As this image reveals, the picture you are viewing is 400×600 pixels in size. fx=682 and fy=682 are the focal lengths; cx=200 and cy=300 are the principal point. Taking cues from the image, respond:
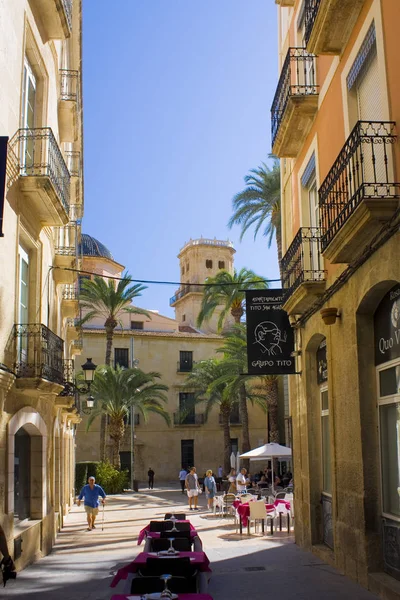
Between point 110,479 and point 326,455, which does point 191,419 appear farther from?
point 326,455

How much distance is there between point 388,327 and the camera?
29.8ft

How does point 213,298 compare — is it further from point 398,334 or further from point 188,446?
point 398,334

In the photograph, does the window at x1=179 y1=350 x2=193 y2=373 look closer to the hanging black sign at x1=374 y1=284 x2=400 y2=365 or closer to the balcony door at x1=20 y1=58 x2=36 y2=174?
the balcony door at x1=20 y1=58 x2=36 y2=174

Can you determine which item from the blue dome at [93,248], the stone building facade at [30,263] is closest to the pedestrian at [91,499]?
the stone building facade at [30,263]

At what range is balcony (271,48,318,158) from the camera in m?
12.3

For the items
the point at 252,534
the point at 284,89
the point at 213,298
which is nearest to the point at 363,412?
the point at 284,89

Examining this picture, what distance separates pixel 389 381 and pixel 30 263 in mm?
7543

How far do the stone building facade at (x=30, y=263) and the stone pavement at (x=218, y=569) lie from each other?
2.31ft

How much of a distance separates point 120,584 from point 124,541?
618cm

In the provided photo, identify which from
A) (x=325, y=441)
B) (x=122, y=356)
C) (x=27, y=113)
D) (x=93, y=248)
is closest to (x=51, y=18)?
(x=27, y=113)

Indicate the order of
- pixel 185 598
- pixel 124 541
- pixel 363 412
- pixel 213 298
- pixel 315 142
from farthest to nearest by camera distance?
pixel 213 298, pixel 124 541, pixel 315 142, pixel 363 412, pixel 185 598

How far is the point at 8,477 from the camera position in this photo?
10539 millimetres

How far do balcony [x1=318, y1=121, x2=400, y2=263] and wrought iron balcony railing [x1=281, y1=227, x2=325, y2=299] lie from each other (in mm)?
1784

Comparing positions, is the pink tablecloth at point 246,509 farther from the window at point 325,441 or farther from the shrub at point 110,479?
the shrub at point 110,479
